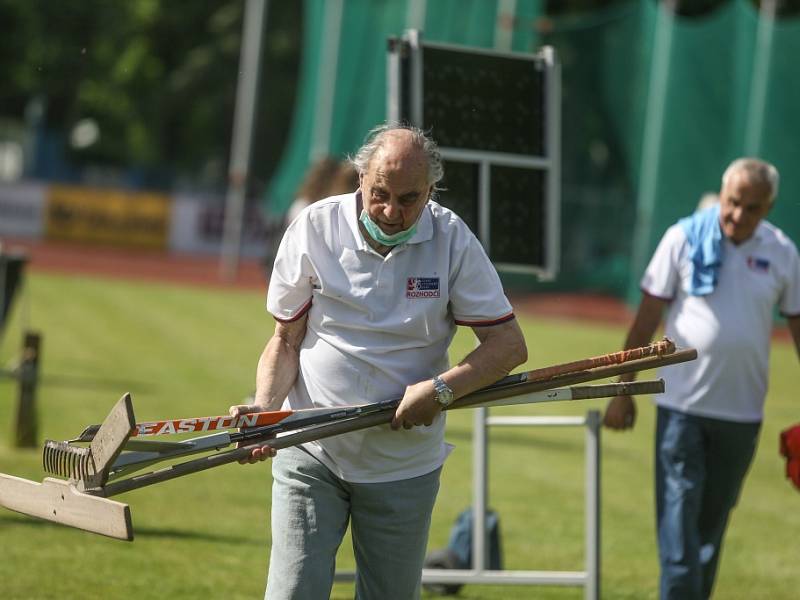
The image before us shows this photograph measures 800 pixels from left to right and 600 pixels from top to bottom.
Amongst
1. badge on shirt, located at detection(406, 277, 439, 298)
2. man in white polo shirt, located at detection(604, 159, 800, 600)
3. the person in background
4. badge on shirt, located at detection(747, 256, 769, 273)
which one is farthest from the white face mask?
the person in background

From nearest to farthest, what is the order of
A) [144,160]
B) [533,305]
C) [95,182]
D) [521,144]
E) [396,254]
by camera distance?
[396,254] → [521,144] → [533,305] → [95,182] → [144,160]

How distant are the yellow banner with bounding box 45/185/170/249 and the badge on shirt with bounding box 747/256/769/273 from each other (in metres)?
31.4

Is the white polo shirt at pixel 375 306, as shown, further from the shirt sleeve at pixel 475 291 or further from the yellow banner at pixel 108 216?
the yellow banner at pixel 108 216

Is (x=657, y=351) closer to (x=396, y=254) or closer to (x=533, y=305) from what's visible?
(x=396, y=254)

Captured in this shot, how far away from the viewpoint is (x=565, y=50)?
25703 mm

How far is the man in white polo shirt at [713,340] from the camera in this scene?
232 inches

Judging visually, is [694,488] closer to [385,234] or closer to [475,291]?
[475,291]

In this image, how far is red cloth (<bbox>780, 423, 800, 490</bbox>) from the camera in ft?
19.5

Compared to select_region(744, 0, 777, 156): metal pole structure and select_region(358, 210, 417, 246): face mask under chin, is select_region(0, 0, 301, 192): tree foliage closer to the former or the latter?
select_region(744, 0, 777, 156): metal pole structure

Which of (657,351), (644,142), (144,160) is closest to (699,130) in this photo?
(644,142)

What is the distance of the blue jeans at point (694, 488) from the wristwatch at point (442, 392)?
198 centimetres

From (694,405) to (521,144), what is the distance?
1.64 meters

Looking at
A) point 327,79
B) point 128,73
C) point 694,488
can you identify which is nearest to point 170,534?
point 694,488

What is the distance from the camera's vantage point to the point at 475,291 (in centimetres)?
443
